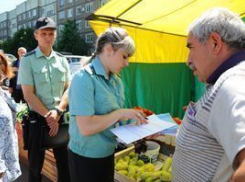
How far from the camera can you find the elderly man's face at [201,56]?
1.15m

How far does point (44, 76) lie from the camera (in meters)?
2.82

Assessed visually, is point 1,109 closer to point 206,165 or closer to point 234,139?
point 206,165

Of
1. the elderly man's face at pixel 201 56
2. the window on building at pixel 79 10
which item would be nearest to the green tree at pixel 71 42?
the window on building at pixel 79 10

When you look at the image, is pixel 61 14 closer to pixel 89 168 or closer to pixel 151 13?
pixel 151 13

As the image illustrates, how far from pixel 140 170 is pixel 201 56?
1479 millimetres

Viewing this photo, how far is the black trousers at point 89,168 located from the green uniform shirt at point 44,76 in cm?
106

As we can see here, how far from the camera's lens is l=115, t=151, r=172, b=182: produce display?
7.38 feet

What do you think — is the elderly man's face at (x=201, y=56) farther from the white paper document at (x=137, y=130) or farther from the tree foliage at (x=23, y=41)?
the tree foliage at (x=23, y=41)

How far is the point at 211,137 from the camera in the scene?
40.8 inches

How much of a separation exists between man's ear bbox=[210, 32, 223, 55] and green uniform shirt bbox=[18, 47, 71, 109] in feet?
6.80

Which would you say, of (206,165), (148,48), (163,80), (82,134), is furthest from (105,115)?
(163,80)

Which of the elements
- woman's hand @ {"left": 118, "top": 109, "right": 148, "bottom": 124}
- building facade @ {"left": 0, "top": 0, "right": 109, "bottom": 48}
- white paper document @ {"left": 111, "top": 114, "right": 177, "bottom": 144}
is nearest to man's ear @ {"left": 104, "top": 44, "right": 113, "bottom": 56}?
woman's hand @ {"left": 118, "top": 109, "right": 148, "bottom": 124}

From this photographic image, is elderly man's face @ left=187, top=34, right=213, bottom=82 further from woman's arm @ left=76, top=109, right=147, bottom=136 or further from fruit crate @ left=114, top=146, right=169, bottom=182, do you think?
fruit crate @ left=114, top=146, right=169, bottom=182

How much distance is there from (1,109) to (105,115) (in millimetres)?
670
